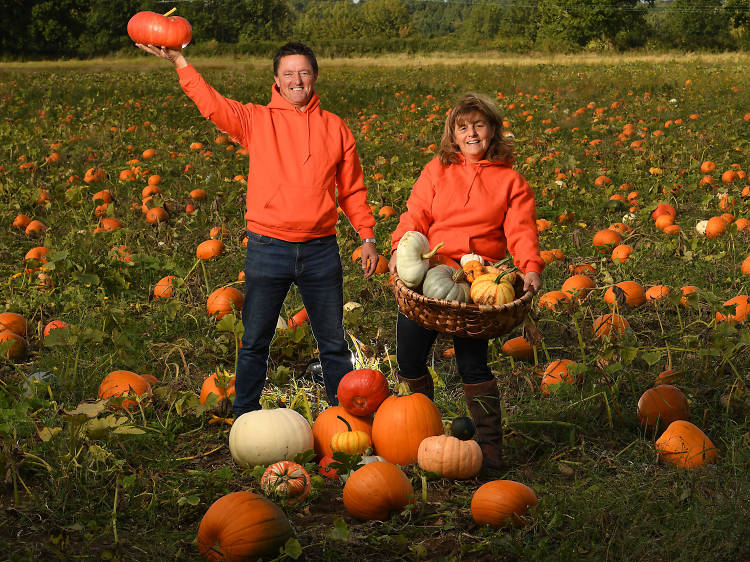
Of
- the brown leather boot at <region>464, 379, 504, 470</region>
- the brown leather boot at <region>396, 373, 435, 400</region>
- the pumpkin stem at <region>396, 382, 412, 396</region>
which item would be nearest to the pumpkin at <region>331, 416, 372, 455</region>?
the pumpkin stem at <region>396, 382, 412, 396</region>

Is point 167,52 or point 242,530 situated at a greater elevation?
point 167,52

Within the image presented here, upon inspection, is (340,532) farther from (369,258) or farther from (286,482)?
(369,258)

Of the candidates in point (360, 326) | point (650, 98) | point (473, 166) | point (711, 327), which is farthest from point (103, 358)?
point (650, 98)

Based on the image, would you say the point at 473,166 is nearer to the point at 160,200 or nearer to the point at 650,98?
the point at 160,200

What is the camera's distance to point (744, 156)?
923 cm

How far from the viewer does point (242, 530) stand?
9.01 feet

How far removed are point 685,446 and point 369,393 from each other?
1442 millimetres

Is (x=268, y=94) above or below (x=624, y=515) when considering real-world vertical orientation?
above

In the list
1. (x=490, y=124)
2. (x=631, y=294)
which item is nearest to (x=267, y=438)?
(x=490, y=124)

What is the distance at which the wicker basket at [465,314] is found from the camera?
3.20 m

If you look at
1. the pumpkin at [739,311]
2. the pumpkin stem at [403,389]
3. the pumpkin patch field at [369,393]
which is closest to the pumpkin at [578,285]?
the pumpkin patch field at [369,393]

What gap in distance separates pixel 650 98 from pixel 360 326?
9.84m

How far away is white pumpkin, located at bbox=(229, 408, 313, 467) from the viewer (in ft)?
11.5

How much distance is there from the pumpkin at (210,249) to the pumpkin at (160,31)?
2.92 m
